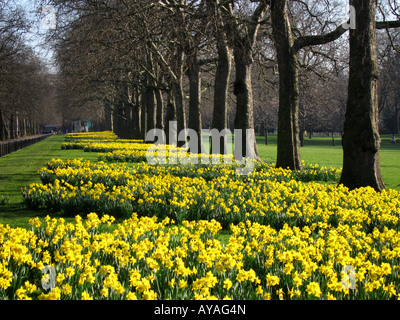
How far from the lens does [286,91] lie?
1299 centimetres

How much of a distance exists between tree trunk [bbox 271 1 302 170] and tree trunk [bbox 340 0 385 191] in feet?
10.1

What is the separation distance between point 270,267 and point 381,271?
1003mm

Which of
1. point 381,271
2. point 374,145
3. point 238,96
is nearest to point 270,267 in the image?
point 381,271

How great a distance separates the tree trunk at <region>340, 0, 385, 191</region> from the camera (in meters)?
9.70

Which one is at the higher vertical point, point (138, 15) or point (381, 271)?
point (138, 15)

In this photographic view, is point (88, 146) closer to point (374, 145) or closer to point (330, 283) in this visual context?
point (374, 145)

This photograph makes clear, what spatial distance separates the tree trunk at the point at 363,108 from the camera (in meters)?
9.70

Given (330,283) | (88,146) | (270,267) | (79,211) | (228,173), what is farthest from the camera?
(88,146)

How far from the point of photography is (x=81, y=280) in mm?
3359

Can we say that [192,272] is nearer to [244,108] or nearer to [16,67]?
[244,108]

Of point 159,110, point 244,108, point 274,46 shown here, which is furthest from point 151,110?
point 274,46

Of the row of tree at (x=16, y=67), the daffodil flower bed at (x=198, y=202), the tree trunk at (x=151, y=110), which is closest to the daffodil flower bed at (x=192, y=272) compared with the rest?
the daffodil flower bed at (x=198, y=202)

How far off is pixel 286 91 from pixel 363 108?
3543 millimetres

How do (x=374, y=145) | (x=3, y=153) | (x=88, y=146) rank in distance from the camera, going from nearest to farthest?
1. (x=374, y=145)
2. (x=3, y=153)
3. (x=88, y=146)
